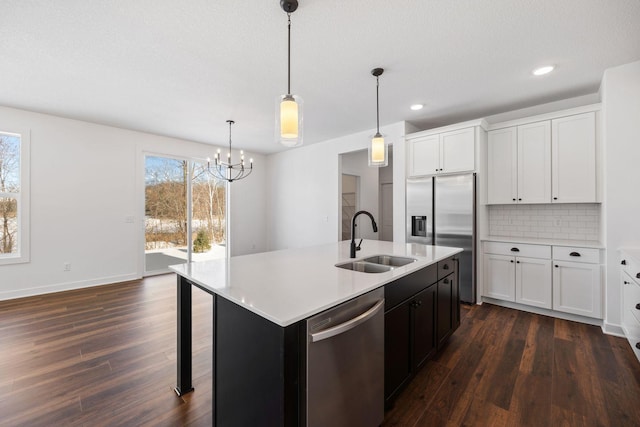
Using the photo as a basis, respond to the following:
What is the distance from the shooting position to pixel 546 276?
316cm

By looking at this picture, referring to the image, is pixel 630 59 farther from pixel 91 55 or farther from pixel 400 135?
pixel 91 55

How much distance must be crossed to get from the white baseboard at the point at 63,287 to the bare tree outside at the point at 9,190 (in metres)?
0.58

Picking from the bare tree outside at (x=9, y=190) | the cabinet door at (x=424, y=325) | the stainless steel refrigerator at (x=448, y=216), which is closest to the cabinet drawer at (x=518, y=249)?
the stainless steel refrigerator at (x=448, y=216)

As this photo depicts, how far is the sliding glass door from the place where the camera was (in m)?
5.11

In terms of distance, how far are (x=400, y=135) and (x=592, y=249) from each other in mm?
2711

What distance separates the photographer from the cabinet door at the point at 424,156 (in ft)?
13.0

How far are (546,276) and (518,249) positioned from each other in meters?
0.39

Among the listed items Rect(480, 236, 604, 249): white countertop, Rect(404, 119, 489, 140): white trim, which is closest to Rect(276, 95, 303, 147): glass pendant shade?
Rect(404, 119, 489, 140): white trim

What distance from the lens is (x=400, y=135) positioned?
4383mm

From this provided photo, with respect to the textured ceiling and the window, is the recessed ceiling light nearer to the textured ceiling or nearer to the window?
the textured ceiling

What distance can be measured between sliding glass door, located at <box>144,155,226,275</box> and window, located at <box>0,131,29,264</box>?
151 centimetres

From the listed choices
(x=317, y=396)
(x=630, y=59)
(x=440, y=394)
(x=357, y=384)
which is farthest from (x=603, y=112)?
(x=317, y=396)

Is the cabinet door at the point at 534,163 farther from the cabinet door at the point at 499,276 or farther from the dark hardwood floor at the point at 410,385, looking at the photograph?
the dark hardwood floor at the point at 410,385

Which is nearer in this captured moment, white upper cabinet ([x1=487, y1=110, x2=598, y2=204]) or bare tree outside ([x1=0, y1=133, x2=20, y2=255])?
white upper cabinet ([x1=487, y1=110, x2=598, y2=204])
